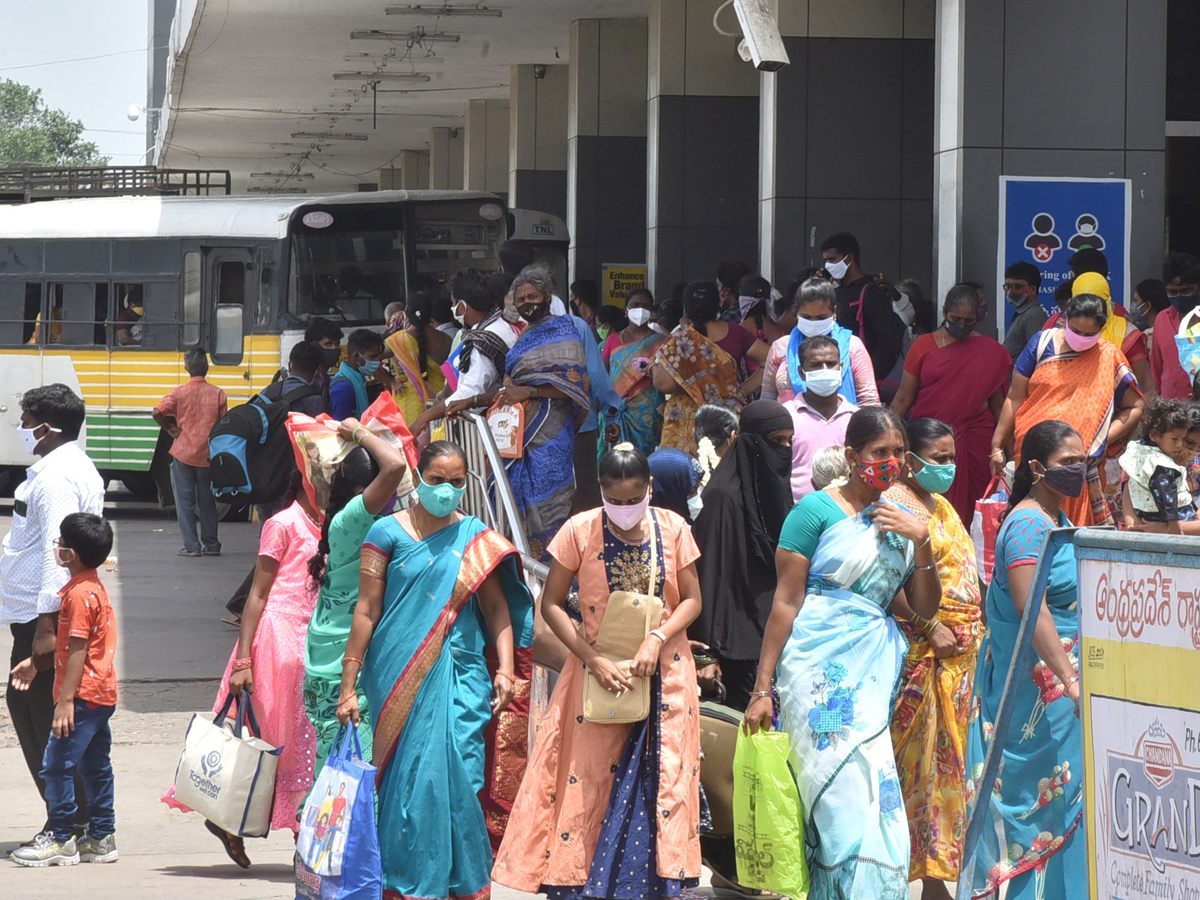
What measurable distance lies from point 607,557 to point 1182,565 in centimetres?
226

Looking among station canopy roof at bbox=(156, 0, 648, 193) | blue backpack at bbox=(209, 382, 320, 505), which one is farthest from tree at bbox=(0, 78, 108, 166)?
blue backpack at bbox=(209, 382, 320, 505)

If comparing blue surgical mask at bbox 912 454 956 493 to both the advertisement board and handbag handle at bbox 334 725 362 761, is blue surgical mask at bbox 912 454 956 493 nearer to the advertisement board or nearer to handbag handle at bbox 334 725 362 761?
the advertisement board

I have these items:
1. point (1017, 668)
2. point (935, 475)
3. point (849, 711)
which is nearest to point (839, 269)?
point (935, 475)

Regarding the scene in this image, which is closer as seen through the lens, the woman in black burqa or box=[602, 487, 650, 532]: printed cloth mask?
box=[602, 487, 650, 532]: printed cloth mask

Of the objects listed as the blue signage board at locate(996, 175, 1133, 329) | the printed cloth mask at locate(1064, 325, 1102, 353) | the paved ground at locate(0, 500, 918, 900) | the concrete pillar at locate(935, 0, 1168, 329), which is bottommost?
the paved ground at locate(0, 500, 918, 900)

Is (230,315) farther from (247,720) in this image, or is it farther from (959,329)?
(247,720)

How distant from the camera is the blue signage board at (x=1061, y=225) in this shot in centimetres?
985

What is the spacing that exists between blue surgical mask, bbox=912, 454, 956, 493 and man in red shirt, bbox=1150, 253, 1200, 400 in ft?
8.74

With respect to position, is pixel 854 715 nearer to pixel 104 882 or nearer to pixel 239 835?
pixel 239 835

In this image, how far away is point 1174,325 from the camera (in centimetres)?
837

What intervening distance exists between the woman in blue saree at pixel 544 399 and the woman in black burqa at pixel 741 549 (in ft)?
7.41

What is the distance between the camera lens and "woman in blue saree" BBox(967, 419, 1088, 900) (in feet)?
14.0

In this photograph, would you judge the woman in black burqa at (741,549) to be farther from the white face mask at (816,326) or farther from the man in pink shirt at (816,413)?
the white face mask at (816,326)

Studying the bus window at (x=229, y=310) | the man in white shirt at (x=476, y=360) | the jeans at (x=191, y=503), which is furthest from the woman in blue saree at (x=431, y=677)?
the bus window at (x=229, y=310)
